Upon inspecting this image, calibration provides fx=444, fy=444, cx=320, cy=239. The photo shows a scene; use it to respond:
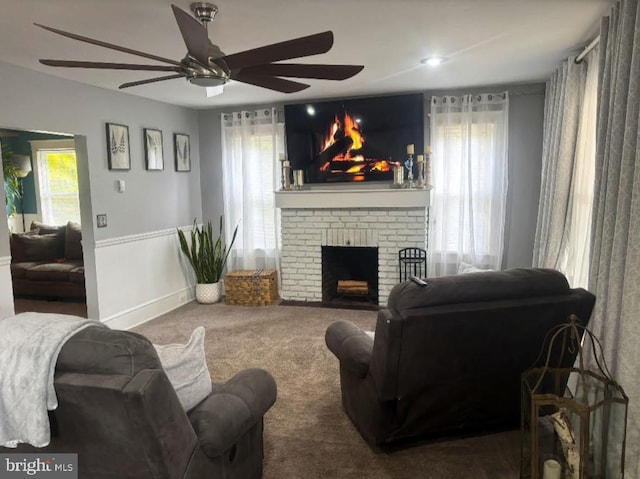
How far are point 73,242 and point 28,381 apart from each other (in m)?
4.96

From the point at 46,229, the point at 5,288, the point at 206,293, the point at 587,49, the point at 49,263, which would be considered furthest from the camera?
the point at 46,229

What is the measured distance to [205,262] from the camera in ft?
17.6

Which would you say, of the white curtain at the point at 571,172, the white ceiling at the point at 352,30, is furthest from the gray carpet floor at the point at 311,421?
the white ceiling at the point at 352,30

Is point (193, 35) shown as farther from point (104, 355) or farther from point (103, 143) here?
point (103, 143)

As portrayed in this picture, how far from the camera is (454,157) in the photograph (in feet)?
15.7

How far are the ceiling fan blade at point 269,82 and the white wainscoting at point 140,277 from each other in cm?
253

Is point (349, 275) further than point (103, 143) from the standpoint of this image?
Yes

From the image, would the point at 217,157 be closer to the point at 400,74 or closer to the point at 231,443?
the point at 400,74

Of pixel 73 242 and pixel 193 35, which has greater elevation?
pixel 193 35

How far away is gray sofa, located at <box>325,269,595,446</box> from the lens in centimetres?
198

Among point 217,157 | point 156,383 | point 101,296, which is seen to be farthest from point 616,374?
point 217,157

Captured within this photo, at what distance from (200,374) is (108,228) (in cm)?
311

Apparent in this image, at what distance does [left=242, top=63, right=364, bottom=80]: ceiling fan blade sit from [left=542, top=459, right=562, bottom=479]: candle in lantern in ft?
6.52

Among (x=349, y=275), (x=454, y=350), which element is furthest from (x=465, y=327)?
(x=349, y=275)
